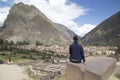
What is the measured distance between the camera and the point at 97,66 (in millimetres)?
7035

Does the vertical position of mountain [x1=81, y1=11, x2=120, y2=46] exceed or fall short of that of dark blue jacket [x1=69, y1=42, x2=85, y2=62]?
it exceeds it

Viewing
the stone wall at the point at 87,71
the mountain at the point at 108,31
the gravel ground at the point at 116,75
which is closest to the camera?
the stone wall at the point at 87,71

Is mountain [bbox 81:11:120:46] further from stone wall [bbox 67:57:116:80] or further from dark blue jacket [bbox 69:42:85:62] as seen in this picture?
stone wall [bbox 67:57:116:80]

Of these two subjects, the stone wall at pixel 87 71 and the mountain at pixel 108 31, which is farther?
the mountain at pixel 108 31

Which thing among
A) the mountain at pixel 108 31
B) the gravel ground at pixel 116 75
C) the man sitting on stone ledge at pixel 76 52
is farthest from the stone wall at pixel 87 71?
the mountain at pixel 108 31

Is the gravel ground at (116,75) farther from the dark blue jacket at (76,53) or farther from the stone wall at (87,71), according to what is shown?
the dark blue jacket at (76,53)

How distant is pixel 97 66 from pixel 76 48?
3.13 feet

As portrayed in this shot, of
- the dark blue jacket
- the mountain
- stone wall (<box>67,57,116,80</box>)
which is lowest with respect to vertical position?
stone wall (<box>67,57,116,80</box>)

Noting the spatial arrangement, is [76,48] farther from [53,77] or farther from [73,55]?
[53,77]

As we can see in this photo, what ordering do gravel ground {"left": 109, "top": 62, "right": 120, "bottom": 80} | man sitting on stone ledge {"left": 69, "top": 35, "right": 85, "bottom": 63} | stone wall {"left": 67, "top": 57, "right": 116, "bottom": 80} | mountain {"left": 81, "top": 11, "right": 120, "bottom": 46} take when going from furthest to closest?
mountain {"left": 81, "top": 11, "right": 120, "bottom": 46} → gravel ground {"left": 109, "top": 62, "right": 120, "bottom": 80} → man sitting on stone ledge {"left": 69, "top": 35, "right": 85, "bottom": 63} → stone wall {"left": 67, "top": 57, "right": 116, "bottom": 80}

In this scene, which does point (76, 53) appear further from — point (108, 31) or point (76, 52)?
point (108, 31)

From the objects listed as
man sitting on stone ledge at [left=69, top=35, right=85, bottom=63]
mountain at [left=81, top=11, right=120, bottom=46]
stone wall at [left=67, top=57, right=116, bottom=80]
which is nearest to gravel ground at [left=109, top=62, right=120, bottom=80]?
stone wall at [left=67, top=57, right=116, bottom=80]

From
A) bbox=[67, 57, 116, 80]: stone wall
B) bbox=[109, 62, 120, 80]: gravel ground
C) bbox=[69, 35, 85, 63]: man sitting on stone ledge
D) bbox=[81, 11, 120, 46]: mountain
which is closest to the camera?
bbox=[67, 57, 116, 80]: stone wall

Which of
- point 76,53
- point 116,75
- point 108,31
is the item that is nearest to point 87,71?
point 76,53
